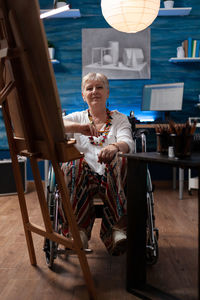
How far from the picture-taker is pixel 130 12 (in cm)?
265

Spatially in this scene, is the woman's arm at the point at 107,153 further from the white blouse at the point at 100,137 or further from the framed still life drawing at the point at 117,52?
the framed still life drawing at the point at 117,52

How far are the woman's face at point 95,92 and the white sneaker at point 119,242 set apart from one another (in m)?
0.83

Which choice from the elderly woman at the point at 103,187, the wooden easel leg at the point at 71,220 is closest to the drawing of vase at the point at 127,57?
the elderly woman at the point at 103,187

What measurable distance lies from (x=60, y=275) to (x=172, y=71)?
344cm

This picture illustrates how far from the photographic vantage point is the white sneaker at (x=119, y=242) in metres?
1.64

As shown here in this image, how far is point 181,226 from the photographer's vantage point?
2498 millimetres

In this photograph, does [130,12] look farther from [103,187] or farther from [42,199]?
[42,199]

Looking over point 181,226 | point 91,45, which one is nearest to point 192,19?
point 91,45

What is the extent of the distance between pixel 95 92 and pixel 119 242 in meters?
0.94

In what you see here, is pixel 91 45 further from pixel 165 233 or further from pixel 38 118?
pixel 38 118

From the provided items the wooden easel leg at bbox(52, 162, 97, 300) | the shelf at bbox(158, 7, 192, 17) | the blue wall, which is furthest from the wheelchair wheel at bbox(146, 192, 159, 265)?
the shelf at bbox(158, 7, 192, 17)

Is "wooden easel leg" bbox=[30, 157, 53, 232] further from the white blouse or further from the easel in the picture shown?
the white blouse

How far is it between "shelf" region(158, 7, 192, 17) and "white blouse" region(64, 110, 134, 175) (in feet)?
8.59

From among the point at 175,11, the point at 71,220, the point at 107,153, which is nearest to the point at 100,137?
the point at 107,153
